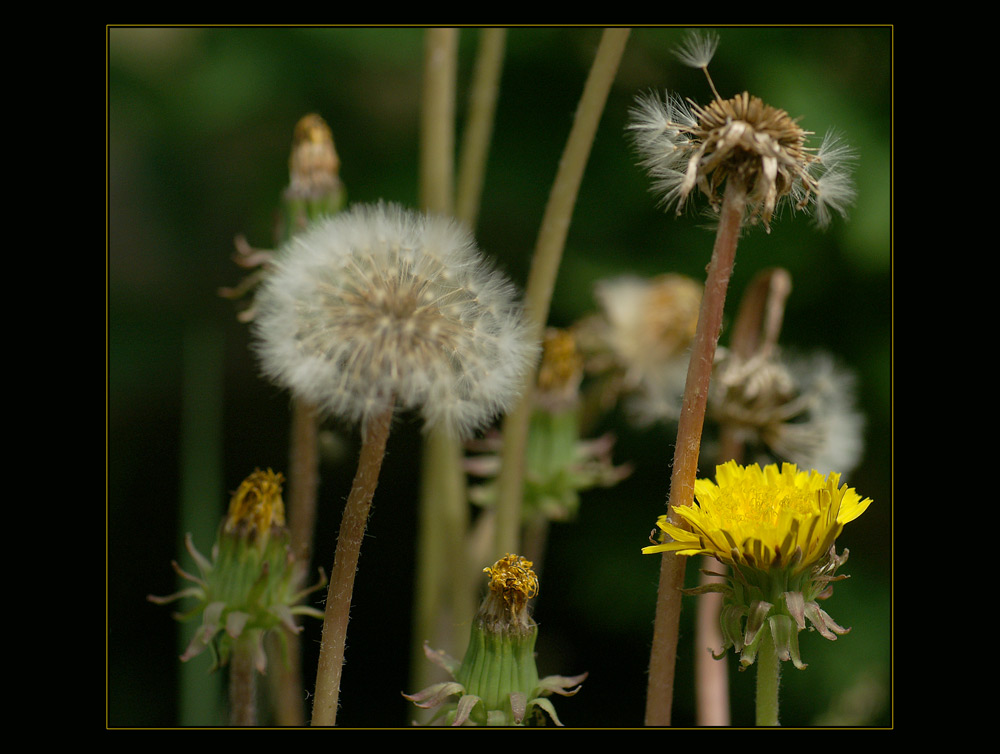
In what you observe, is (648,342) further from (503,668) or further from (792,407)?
(503,668)

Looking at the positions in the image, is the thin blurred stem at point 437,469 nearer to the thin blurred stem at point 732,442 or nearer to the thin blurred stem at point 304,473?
the thin blurred stem at point 304,473

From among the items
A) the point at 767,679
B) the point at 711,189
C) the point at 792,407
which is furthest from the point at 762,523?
the point at 792,407

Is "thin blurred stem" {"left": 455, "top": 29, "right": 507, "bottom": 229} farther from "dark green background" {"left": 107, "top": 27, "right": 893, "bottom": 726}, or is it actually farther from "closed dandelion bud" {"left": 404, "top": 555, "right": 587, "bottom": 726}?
"closed dandelion bud" {"left": 404, "top": 555, "right": 587, "bottom": 726}

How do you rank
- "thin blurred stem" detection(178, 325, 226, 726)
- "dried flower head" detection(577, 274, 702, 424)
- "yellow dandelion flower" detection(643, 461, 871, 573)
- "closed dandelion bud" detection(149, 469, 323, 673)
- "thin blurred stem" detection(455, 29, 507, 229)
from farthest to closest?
"dried flower head" detection(577, 274, 702, 424) → "thin blurred stem" detection(455, 29, 507, 229) → "thin blurred stem" detection(178, 325, 226, 726) → "closed dandelion bud" detection(149, 469, 323, 673) → "yellow dandelion flower" detection(643, 461, 871, 573)


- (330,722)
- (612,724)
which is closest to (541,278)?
(330,722)

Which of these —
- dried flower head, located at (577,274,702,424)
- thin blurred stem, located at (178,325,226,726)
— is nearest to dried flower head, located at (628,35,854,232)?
dried flower head, located at (577,274,702,424)

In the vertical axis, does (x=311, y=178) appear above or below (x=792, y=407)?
above
